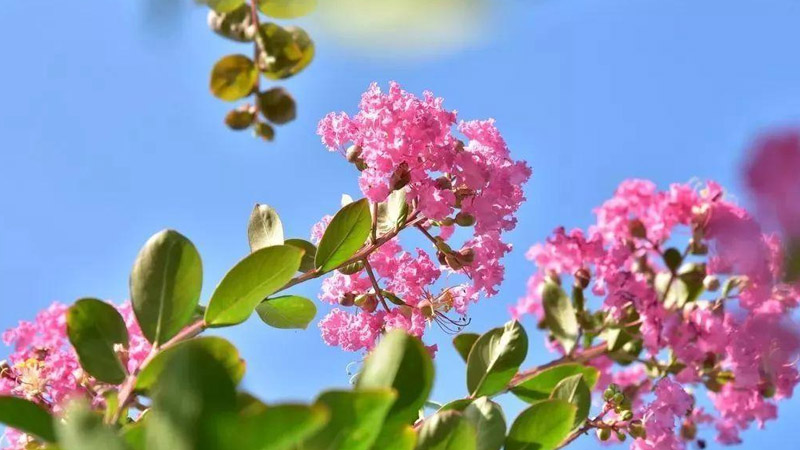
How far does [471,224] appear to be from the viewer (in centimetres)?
169

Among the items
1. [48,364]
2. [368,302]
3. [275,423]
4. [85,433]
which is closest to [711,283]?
[368,302]

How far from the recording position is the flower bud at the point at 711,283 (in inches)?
52.2

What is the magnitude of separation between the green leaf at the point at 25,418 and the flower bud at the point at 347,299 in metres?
0.81

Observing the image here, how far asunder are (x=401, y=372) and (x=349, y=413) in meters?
0.21

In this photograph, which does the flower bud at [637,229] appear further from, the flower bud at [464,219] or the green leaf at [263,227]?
the green leaf at [263,227]

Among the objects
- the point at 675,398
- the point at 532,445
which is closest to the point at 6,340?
the point at 532,445

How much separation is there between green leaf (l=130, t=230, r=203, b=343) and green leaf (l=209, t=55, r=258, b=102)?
27 centimetres

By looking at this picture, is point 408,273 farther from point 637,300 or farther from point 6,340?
point 6,340

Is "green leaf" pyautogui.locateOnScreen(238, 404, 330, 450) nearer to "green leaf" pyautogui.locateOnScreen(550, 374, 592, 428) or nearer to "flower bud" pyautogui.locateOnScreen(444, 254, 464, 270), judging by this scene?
"green leaf" pyautogui.locateOnScreen(550, 374, 592, 428)

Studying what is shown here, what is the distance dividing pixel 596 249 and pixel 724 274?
22cm

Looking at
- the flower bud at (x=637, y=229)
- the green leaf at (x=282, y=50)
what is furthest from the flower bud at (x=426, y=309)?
the green leaf at (x=282, y=50)

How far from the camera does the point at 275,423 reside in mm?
650

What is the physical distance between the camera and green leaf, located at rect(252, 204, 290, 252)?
5.22 feet

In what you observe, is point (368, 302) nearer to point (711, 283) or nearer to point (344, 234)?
point (344, 234)
